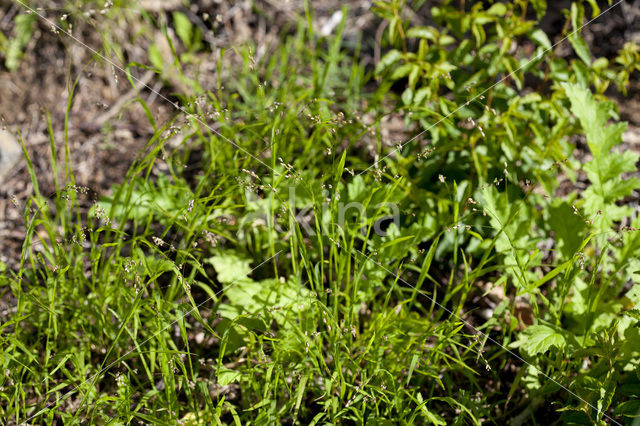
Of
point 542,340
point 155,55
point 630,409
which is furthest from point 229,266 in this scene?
point 155,55

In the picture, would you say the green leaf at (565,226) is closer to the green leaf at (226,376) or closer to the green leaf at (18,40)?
the green leaf at (226,376)

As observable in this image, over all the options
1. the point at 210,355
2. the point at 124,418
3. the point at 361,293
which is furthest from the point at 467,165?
the point at 124,418

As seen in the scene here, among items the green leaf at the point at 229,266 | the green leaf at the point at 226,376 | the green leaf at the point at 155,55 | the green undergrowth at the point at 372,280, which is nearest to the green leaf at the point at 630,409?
the green undergrowth at the point at 372,280

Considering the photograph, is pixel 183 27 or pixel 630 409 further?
pixel 183 27

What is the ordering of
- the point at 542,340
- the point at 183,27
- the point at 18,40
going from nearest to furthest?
the point at 542,340, the point at 18,40, the point at 183,27

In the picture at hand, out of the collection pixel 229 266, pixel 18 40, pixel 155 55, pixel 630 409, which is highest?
pixel 18 40

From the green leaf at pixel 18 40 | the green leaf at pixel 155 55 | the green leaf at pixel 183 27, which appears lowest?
the green leaf at pixel 155 55

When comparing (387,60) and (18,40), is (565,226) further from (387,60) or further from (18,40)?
(18,40)

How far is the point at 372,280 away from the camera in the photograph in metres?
1.97

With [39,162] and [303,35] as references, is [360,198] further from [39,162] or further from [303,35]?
[39,162]

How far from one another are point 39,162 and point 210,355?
1550 millimetres

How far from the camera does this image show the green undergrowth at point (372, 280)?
172 cm

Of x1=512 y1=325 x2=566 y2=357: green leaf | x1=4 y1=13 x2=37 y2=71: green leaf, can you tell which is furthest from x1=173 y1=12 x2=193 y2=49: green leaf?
x1=512 y1=325 x2=566 y2=357: green leaf

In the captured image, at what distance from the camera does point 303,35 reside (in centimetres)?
317
